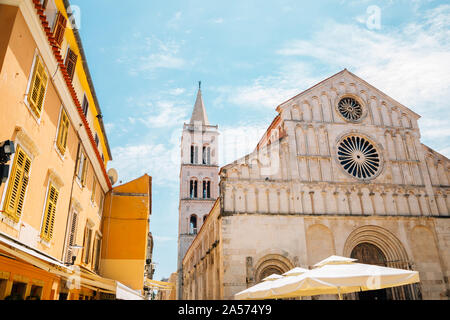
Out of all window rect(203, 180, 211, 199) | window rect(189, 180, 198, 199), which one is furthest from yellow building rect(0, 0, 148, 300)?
window rect(203, 180, 211, 199)

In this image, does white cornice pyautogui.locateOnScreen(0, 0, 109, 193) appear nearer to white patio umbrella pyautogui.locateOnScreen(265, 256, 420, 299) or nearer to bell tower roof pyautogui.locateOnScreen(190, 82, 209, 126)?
white patio umbrella pyautogui.locateOnScreen(265, 256, 420, 299)

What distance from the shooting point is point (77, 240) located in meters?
13.4

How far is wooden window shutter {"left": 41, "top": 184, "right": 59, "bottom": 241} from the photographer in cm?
977

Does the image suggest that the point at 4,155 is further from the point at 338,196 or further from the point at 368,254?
the point at 368,254

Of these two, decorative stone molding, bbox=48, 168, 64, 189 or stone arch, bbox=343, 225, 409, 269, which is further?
stone arch, bbox=343, 225, 409, 269

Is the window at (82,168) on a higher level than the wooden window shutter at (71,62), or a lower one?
lower

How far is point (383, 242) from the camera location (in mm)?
21062

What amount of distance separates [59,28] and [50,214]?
5.78m

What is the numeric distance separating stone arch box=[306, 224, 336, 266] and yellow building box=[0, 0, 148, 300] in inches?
460

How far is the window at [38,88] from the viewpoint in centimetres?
827

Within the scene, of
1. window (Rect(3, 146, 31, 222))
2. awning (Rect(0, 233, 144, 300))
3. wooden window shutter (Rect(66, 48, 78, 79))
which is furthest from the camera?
wooden window shutter (Rect(66, 48, 78, 79))

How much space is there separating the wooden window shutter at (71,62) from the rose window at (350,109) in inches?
713

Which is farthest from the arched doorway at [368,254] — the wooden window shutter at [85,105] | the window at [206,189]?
the window at [206,189]

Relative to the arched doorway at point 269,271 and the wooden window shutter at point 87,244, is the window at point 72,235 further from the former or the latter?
the arched doorway at point 269,271
